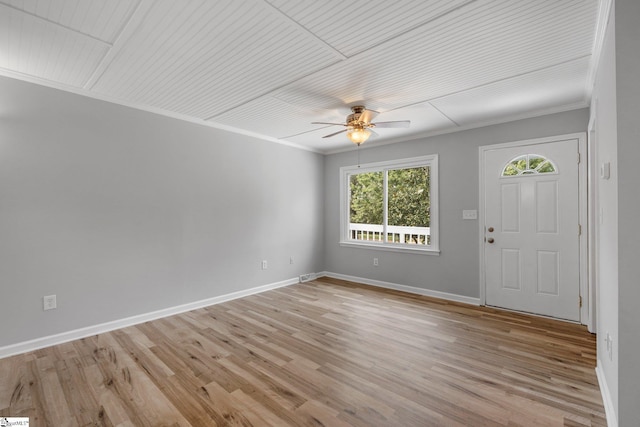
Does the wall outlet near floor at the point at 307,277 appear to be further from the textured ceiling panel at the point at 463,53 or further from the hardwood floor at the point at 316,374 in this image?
the textured ceiling panel at the point at 463,53

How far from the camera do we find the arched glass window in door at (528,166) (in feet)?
11.8

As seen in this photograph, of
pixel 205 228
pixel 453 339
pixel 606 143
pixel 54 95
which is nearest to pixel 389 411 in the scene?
pixel 453 339

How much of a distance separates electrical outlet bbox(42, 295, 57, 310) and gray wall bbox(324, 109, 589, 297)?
4211mm

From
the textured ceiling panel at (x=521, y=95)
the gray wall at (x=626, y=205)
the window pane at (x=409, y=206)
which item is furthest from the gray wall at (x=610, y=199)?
the window pane at (x=409, y=206)

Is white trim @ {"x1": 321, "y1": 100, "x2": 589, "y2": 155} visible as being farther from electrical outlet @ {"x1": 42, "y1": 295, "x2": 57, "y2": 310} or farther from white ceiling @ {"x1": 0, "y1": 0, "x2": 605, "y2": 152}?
electrical outlet @ {"x1": 42, "y1": 295, "x2": 57, "y2": 310}

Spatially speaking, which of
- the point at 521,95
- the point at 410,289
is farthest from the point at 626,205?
the point at 410,289

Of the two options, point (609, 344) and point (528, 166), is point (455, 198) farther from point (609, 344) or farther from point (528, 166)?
point (609, 344)

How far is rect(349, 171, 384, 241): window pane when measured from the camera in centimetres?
528

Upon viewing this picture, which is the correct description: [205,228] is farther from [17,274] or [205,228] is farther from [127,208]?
[17,274]

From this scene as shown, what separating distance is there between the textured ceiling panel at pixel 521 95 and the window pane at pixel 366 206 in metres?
1.82

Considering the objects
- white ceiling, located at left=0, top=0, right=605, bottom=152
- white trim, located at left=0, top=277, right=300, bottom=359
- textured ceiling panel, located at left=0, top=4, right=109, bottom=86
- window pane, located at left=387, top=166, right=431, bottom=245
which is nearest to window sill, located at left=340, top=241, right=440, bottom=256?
A: window pane, located at left=387, top=166, right=431, bottom=245

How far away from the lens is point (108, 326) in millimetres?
3168

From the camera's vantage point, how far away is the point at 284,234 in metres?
5.14

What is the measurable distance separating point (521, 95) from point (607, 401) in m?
2.79
